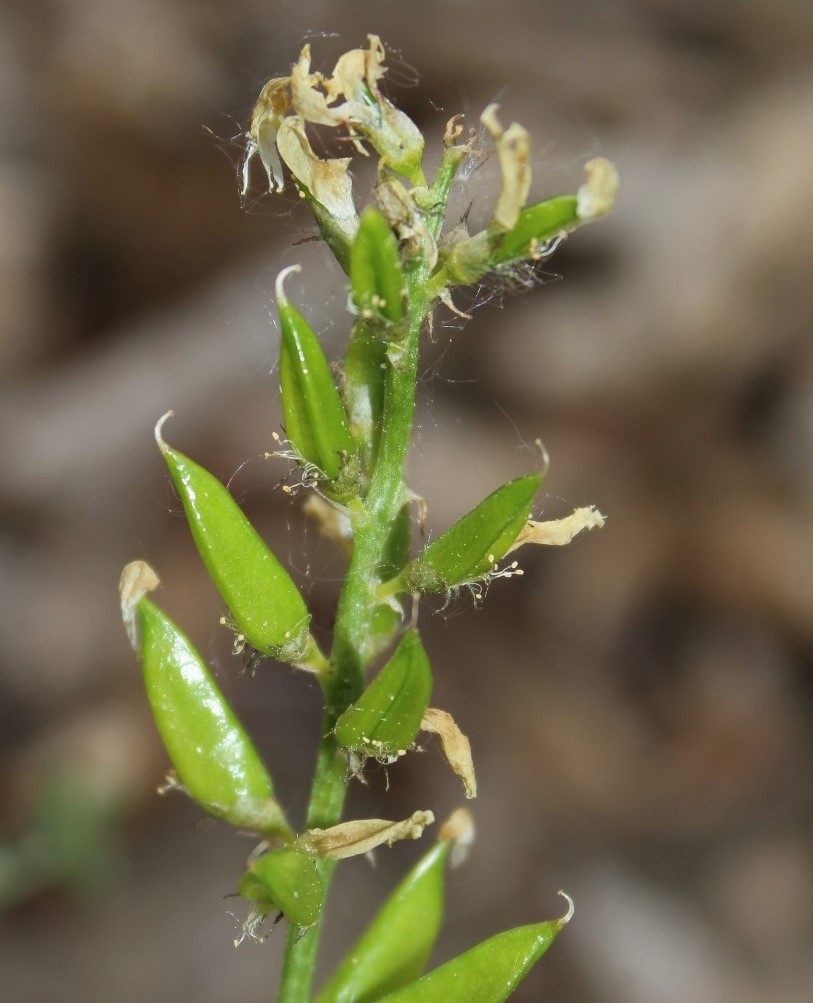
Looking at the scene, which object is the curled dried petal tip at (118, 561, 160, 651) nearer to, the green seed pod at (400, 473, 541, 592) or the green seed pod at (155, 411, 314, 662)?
the green seed pod at (155, 411, 314, 662)

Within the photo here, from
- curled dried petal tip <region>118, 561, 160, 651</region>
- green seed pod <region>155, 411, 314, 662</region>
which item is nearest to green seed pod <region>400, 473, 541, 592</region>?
green seed pod <region>155, 411, 314, 662</region>

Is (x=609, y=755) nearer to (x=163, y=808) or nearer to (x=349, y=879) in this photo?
(x=349, y=879)

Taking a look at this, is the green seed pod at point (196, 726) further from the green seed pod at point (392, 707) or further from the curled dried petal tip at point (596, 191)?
the curled dried petal tip at point (596, 191)

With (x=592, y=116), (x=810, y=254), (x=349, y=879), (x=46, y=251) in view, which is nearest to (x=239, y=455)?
(x=46, y=251)

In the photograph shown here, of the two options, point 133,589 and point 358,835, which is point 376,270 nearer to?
point 133,589

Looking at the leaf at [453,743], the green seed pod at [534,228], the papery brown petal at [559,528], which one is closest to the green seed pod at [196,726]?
the leaf at [453,743]

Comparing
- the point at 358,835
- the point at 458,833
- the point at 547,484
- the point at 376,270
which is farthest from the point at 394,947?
the point at 547,484
